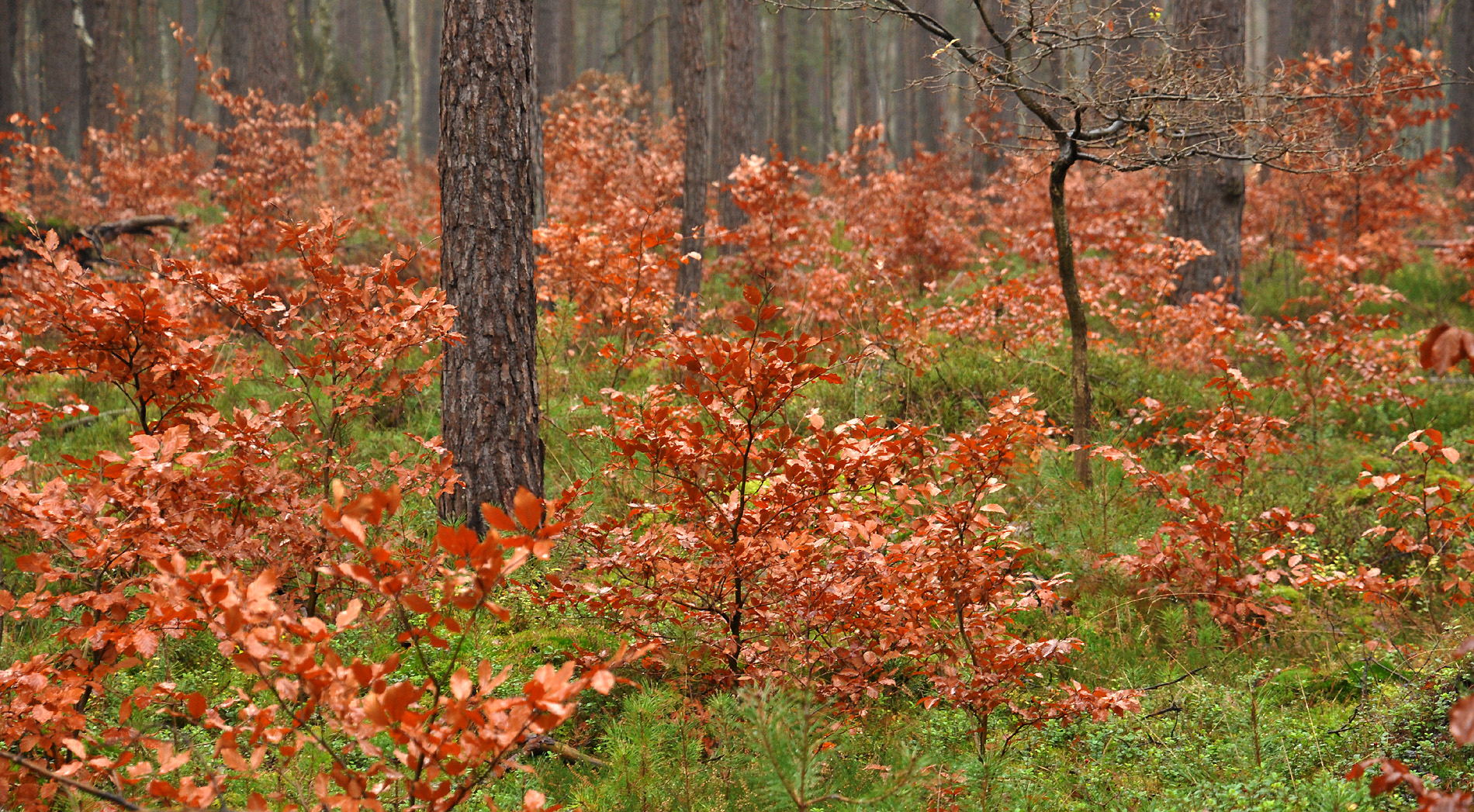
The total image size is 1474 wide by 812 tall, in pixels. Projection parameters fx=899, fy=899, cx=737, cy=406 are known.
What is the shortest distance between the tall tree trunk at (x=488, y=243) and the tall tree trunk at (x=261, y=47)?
1072cm

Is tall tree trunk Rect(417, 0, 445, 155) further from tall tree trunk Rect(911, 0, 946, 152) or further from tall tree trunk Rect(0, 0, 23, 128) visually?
tall tree trunk Rect(911, 0, 946, 152)

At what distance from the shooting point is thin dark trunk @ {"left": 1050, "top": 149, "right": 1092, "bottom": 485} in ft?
15.6

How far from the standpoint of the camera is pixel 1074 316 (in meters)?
5.01

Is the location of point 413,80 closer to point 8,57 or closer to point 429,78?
point 429,78

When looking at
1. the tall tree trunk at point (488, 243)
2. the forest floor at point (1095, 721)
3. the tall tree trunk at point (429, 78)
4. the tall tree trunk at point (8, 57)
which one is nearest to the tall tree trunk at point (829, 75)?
the tall tree trunk at point (429, 78)

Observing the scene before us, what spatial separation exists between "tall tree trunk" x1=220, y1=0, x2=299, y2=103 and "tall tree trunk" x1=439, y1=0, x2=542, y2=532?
10716 millimetres

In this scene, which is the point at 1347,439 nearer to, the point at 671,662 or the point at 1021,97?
the point at 1021,97

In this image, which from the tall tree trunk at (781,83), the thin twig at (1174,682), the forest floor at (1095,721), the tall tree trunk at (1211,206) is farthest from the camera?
the tall tree trunk at (781,83)

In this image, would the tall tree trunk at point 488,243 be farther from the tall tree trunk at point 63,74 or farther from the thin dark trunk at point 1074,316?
the tall tree trunk at point 63,74

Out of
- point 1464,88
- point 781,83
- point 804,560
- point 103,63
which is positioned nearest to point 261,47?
point 103,63

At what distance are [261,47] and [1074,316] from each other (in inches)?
522

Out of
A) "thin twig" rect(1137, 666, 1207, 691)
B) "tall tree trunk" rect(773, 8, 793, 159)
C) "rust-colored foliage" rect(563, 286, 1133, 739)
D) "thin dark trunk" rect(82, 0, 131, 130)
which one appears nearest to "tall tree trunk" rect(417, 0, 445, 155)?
"tall tree trunk" rect(773, 8, 793, 159)

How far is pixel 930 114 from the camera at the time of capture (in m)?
24.3

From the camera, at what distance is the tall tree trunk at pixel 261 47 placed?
43.9 feet
